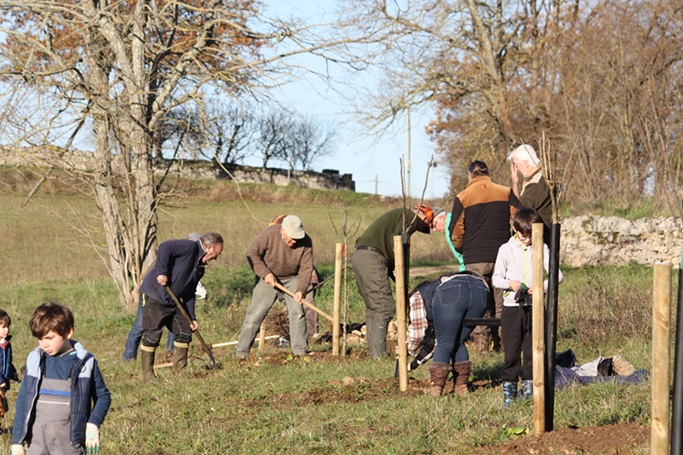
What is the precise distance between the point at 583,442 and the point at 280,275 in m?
6.39

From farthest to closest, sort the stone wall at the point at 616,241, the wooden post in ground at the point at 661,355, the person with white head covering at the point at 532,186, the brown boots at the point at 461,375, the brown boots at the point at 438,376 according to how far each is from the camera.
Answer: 1. the stone wall at the point at 616,241
2. the person with white head covering at the point at 532,186
3. the brown boots at the point at 461,375
4. the brown boots at the point at 438,376
5. the wooden post in ground at the point at 661,355

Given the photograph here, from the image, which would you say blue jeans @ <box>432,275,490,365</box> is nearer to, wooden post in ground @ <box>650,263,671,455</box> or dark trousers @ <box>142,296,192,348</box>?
wooden post in ground @ <box>650,263,671,455</box>

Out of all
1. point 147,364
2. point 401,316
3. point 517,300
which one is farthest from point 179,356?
point 517,300

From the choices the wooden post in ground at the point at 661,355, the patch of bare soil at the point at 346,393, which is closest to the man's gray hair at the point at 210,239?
the patch of bare soil at the point at 346,393

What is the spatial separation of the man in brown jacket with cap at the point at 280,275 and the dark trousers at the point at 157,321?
1.01 m

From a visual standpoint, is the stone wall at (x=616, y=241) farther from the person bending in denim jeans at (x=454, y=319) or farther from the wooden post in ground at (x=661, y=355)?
the wooden post in ground at (x=661, y=355)

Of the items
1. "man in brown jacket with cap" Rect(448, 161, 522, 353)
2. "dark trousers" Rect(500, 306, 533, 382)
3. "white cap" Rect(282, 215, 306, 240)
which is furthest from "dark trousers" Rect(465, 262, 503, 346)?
"white cap" Rect(282, 215, 306, 240)

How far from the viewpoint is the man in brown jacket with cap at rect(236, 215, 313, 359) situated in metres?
10.8

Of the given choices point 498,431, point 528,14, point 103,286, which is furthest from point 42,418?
point 528,14

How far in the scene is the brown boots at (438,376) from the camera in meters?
7.01

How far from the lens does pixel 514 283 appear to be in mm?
6574

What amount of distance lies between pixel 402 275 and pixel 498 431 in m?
2.35

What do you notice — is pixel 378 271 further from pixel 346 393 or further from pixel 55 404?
pixel 55 404

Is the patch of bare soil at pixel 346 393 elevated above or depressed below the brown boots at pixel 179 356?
above
